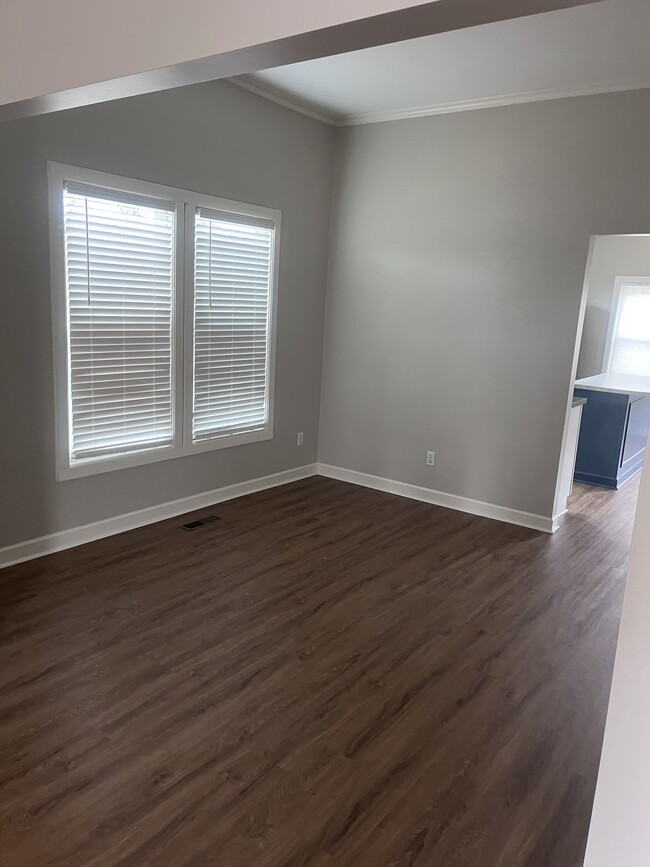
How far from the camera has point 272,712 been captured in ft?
8.43

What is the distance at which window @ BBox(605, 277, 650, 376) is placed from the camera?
7.28m

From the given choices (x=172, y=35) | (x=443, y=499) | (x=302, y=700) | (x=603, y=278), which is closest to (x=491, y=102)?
(x=443, y=499)

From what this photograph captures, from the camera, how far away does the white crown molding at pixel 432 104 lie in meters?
4.17

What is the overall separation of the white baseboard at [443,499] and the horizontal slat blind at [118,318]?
192 centimetres

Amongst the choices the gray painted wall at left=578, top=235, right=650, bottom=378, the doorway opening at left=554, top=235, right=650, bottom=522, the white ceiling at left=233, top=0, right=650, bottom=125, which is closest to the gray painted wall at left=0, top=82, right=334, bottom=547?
the white ceiling at left=233, top=0, right=650, bottom=125

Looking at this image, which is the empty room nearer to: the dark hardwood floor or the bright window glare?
the dark hardwood floor

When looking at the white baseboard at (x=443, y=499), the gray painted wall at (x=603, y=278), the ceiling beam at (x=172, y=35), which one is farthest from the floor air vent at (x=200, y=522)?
the gray painted wall at (x=603, y=278)

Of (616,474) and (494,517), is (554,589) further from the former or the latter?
(616,474)

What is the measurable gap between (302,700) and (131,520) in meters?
2.16

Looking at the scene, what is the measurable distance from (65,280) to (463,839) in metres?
3.31

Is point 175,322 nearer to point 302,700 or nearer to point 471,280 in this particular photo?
point 471,280

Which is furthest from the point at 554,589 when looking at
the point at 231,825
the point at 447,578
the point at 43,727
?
the point at 43,727

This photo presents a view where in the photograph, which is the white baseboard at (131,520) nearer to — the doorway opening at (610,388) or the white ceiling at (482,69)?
the doorway opening at (610,388)

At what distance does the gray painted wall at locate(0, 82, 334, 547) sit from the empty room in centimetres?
2
